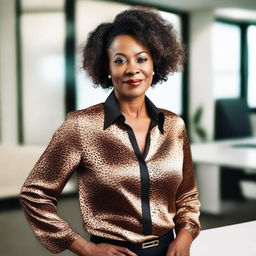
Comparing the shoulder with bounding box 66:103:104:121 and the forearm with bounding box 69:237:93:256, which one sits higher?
the shoulder with bounding box 66:103:104:121

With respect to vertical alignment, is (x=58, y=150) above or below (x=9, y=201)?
above

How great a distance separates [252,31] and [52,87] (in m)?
2.72

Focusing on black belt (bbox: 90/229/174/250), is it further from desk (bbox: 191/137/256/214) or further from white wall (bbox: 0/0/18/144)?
white wall (bbox: 0/0/18/144)

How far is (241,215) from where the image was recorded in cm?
386

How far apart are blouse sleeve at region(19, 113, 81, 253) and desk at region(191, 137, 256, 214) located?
5.46ft

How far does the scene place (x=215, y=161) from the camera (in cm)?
256

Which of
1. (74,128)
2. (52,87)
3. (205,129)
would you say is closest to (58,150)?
(74,128)

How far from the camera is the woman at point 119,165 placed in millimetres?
939

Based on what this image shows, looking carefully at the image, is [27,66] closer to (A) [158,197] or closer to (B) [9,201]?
(B) [9,201]

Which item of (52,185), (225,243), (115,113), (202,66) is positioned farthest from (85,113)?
(202,66)

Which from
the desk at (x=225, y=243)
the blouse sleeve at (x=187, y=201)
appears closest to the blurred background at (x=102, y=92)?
the desk at (x=225, y=243)

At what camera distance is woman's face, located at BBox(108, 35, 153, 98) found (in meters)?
0.96

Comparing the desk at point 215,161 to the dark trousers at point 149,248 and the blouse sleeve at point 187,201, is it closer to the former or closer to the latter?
the blouse sleeve at point 187,201

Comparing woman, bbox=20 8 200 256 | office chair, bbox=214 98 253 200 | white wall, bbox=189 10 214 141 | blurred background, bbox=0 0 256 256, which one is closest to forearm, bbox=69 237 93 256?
woman, bbox=20 8 200 256
